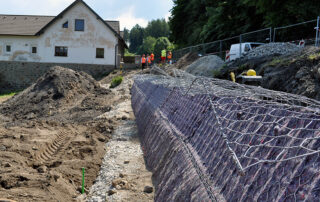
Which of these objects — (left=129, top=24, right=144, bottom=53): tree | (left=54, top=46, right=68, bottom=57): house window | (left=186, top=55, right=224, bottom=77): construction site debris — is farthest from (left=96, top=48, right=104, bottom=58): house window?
(left=129, top=24, right=144, bottom=53): tree

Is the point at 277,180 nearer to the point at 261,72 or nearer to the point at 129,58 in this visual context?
the point at 261,72

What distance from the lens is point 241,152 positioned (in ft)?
10.7

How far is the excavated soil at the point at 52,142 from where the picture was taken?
5184 millimetres

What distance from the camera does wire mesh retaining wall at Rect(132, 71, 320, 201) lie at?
2.44m

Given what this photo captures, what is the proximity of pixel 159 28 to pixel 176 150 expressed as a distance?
13563cm

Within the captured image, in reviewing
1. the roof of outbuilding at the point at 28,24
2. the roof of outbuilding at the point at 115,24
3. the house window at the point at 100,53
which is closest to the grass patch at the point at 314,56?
the roof of outbuilding at the point at 28,24

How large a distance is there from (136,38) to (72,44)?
115m

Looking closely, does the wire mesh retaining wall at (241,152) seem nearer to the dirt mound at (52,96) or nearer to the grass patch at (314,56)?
the grass patch at (314,56)

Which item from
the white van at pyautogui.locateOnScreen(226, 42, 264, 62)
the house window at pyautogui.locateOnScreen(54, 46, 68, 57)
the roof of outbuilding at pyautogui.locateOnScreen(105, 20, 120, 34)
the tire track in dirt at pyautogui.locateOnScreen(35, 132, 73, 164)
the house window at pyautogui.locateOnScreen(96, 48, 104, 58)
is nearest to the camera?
the tire track in dirt at pyautogui.locateOnScreen(35, 132, 73, 164)

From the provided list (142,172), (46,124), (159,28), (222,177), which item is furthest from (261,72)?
(159,28)

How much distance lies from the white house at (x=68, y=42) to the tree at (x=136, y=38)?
112 metres

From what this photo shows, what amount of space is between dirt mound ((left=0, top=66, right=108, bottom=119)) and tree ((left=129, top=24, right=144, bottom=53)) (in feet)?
414

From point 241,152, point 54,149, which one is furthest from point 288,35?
point 241,152

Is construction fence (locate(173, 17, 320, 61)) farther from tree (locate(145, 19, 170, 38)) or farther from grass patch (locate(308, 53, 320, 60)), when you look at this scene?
tree (locate(145, 19, 170, 38))
